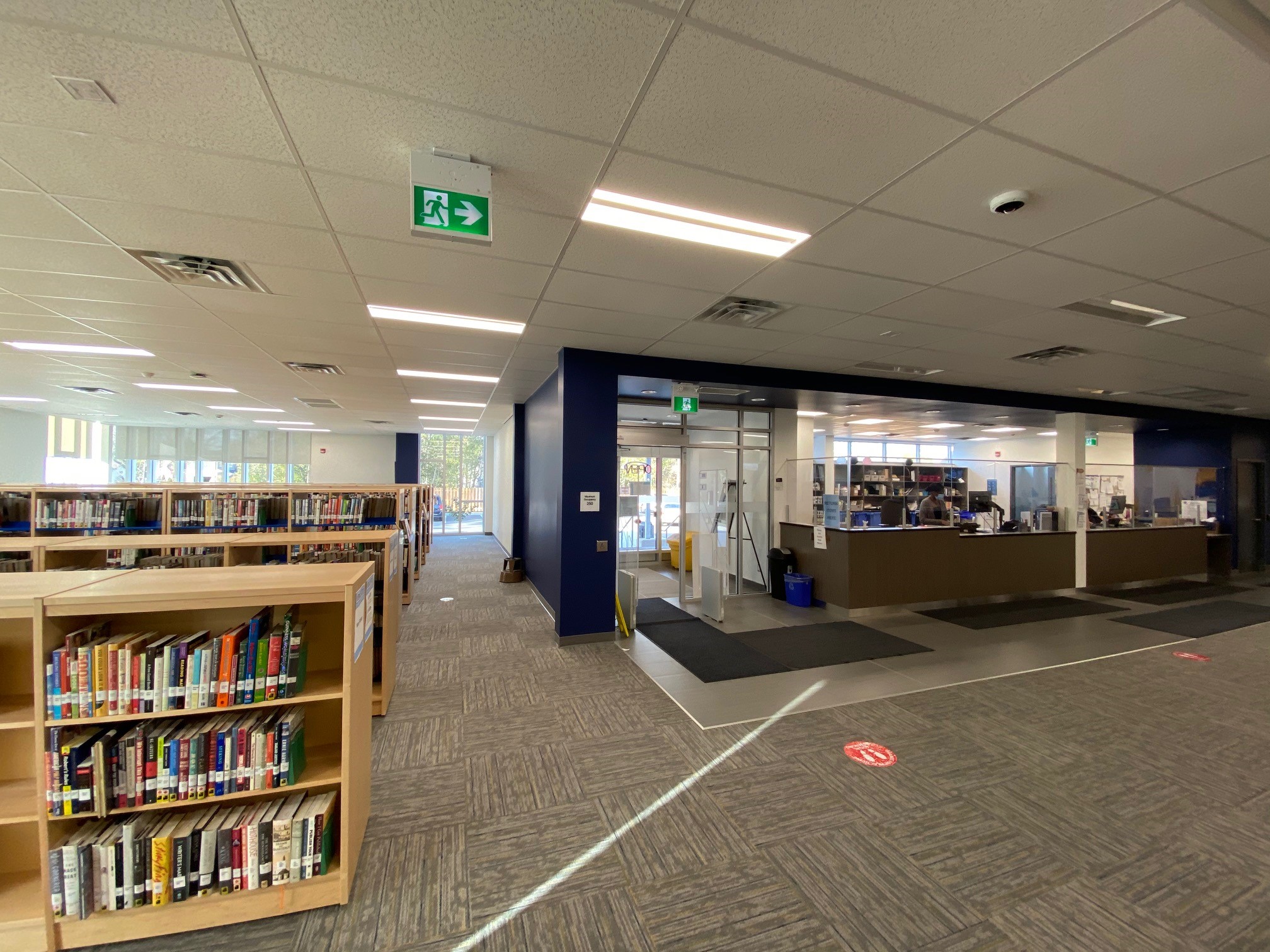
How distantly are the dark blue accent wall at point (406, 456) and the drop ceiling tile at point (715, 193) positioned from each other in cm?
1315

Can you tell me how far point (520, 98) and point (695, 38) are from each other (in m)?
0.57

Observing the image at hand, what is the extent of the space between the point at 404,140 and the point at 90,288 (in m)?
3.16

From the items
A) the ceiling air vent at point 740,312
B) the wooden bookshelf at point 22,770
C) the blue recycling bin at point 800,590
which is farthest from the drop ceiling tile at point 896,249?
the blue recycling bin at point 800,590

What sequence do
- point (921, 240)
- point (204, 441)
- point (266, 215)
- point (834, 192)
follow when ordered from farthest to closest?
1. point (204, 441)
2. point (921, 240)
3. point (266, 215)
4. point (834, 192)

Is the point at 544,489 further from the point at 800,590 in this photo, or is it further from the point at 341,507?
the point at 800,590

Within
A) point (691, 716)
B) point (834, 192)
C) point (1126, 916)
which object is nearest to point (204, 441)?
point (691, 716)

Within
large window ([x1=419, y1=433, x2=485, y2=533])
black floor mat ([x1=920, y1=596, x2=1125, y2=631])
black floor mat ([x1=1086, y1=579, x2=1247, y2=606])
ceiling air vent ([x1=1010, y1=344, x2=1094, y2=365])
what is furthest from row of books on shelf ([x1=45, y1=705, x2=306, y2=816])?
large window ([x1=419, y1=433, x2=485, y2=533])

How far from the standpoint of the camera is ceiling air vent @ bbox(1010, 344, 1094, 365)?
4.60 metres

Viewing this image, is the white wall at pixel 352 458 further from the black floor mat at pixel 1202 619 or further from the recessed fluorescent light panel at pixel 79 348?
the black floor mat at pixel 1202 619

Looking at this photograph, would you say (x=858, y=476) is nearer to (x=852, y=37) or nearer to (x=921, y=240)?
(x=921, y=240)

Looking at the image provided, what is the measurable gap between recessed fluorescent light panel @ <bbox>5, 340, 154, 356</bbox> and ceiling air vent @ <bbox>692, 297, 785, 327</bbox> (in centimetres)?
558

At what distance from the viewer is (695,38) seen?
138 centimetres

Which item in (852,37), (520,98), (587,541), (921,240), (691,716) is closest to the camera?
(852,37)

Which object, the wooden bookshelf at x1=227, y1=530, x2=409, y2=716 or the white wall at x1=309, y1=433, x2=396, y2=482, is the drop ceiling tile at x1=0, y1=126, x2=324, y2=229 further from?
the white wall at x1=309, y1=433, x2=396, y2=482
